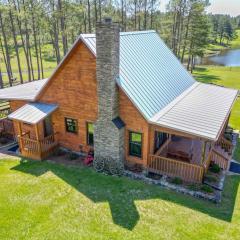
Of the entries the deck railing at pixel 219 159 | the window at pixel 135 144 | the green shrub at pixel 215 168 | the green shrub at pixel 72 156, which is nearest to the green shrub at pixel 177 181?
the window at pixel 135 144

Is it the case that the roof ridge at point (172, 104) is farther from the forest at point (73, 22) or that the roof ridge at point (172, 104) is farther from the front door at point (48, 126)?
the forest at point (73, 22)

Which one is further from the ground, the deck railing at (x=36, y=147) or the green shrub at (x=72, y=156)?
the deck railing at (x=36, y=147)

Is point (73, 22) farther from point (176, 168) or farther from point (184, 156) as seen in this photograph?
point (176, 168)

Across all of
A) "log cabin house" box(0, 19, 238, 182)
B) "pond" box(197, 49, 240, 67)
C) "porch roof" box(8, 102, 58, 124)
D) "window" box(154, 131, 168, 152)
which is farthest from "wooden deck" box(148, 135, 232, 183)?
"pond" box(197, 49, 240, 67)

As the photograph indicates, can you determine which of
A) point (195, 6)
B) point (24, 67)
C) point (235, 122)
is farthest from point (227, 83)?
point (24, 67)

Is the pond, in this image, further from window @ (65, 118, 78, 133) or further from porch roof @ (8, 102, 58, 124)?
porch roof @ (8, 102, 58, 124)
